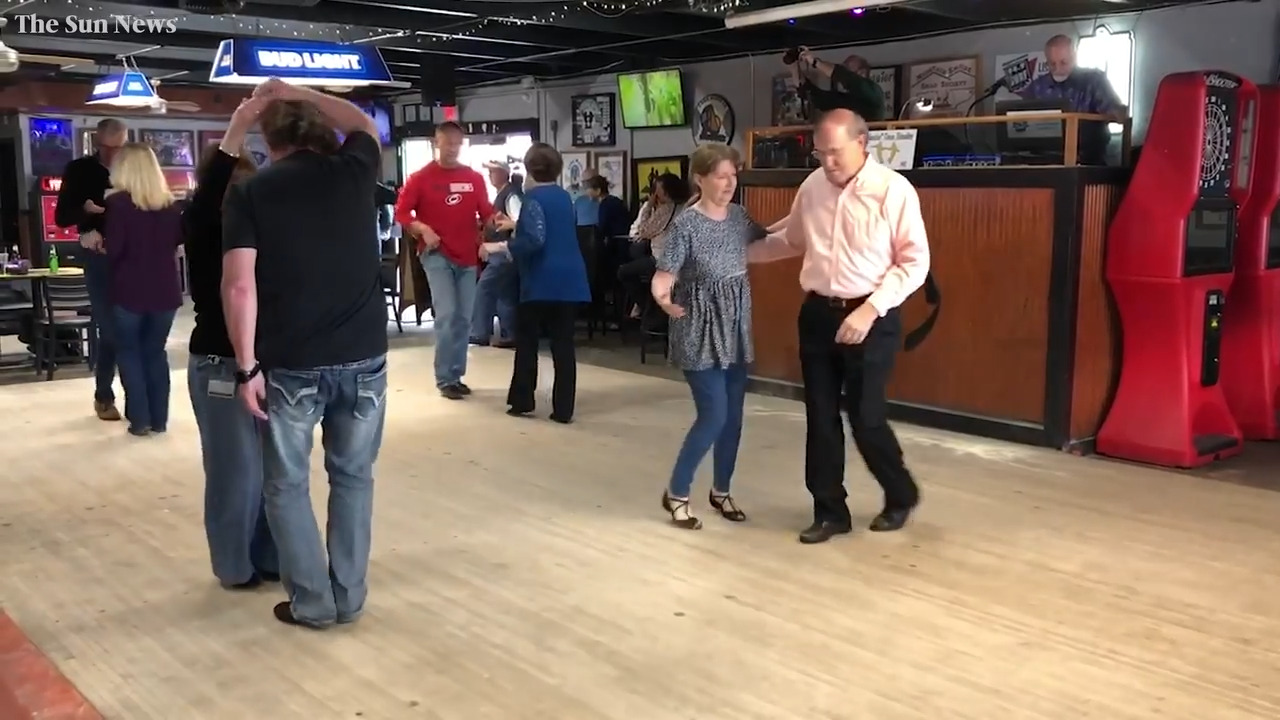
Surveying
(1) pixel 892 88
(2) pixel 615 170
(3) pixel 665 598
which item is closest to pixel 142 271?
(3) pixel 665 598

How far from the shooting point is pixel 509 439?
19.3 feet

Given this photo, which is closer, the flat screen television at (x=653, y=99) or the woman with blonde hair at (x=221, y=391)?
the woman with blonde hair at (x=221, y=391)

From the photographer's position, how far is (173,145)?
584 inches

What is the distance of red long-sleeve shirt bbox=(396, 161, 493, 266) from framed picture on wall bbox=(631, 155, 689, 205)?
4.32 metres

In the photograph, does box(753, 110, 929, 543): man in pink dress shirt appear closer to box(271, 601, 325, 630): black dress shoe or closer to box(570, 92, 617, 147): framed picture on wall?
box(271, 601, 325, 630): black dress shoe

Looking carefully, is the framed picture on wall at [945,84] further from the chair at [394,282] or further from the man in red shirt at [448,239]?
the chair at [394,282]

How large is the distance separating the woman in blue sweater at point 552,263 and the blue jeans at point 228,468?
2660 mm

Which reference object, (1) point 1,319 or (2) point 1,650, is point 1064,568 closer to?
(2) point 1,650

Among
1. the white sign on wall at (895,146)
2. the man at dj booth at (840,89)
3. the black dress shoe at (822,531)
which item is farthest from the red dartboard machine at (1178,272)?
the black dress shoe at (822,531)

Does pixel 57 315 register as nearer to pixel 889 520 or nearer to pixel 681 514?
pixel 681 514

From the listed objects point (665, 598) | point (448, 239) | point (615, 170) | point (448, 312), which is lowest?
point (665, 598)

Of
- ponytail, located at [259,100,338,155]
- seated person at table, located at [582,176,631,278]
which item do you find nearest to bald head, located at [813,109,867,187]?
ponytail, located at [259,100,338,155]

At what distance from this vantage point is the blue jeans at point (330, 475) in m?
3.18

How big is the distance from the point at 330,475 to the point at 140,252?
2.74 m
